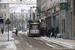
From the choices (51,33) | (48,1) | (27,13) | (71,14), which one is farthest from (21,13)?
(71,14)

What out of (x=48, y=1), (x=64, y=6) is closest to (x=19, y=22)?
(x=48, y=1)

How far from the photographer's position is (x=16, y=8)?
165 meters

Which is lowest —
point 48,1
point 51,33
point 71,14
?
point 51,33

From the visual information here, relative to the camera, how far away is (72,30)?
2989 centimetres

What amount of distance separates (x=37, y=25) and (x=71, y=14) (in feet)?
43.8

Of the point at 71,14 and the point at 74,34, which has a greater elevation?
the point at 71,14

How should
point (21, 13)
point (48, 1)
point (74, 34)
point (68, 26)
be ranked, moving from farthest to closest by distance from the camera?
point (21, 13) < point (48, 1) < point (68, 26) < point (74, 34)

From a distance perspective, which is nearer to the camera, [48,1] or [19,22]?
[48,1]

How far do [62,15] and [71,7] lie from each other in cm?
638

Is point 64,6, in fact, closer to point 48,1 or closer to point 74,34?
point 74,34

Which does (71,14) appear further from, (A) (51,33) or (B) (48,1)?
(B) (48,1)

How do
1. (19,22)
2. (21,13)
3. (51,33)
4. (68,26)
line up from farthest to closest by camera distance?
(21,13)
(19,22)
(51,33)
(68,26)

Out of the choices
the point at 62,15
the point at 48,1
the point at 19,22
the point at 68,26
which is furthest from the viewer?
the point at 19,22

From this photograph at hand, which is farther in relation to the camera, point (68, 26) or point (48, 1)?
point (48, 1)
